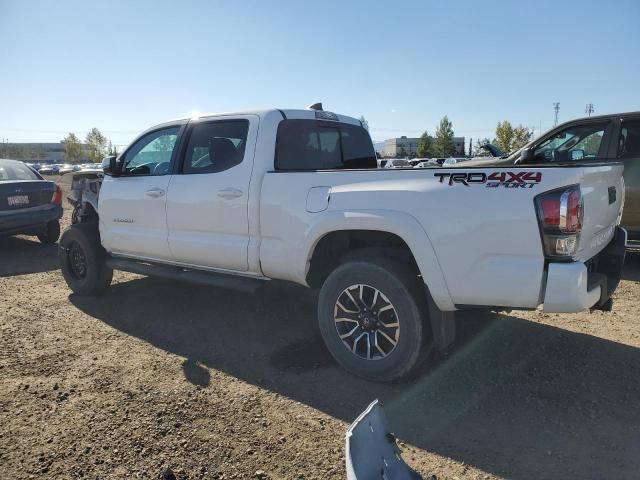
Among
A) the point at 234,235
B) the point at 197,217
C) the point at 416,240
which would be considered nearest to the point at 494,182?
the point at 416,240

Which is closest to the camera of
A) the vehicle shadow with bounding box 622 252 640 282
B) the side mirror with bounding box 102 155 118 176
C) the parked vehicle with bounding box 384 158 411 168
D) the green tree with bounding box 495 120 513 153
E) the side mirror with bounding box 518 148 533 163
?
the parked vehicle with bounding box 384 158 411 168

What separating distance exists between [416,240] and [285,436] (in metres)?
1.42

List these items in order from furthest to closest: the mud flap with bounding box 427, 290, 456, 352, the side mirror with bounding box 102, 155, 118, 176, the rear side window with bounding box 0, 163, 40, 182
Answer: the rear side window with bounding box 0, 163, 40, 182, the side mirror with bounding box 102, 155, 118, 176, the mud flap with bounding box 427, 290, 456, 352

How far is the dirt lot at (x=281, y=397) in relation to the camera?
2568 mm

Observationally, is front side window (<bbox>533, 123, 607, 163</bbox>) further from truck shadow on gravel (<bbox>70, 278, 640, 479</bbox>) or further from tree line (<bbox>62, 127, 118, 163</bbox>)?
tree line (<bbox>62, 127, 118, 163</bbox>)

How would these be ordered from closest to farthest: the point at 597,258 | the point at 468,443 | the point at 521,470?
the point at 521,470 → the point at 468,443 → the point at 597,258

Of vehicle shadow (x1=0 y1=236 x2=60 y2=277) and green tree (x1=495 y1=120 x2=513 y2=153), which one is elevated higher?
green tree (x1=495 y1=120 x2=513 y2=153)

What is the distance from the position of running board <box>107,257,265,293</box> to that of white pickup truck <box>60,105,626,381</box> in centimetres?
2

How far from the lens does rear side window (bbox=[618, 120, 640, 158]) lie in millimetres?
5988

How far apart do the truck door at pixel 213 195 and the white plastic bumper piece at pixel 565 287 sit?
2.31m

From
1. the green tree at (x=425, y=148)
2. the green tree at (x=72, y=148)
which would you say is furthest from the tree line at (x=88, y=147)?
the green tree at (x=425, y=148)

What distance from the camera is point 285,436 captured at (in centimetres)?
281

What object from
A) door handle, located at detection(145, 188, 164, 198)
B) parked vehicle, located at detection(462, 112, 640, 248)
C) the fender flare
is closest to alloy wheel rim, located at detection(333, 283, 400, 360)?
the fender flare

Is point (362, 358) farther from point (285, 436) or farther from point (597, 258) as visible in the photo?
point (597, 258)
